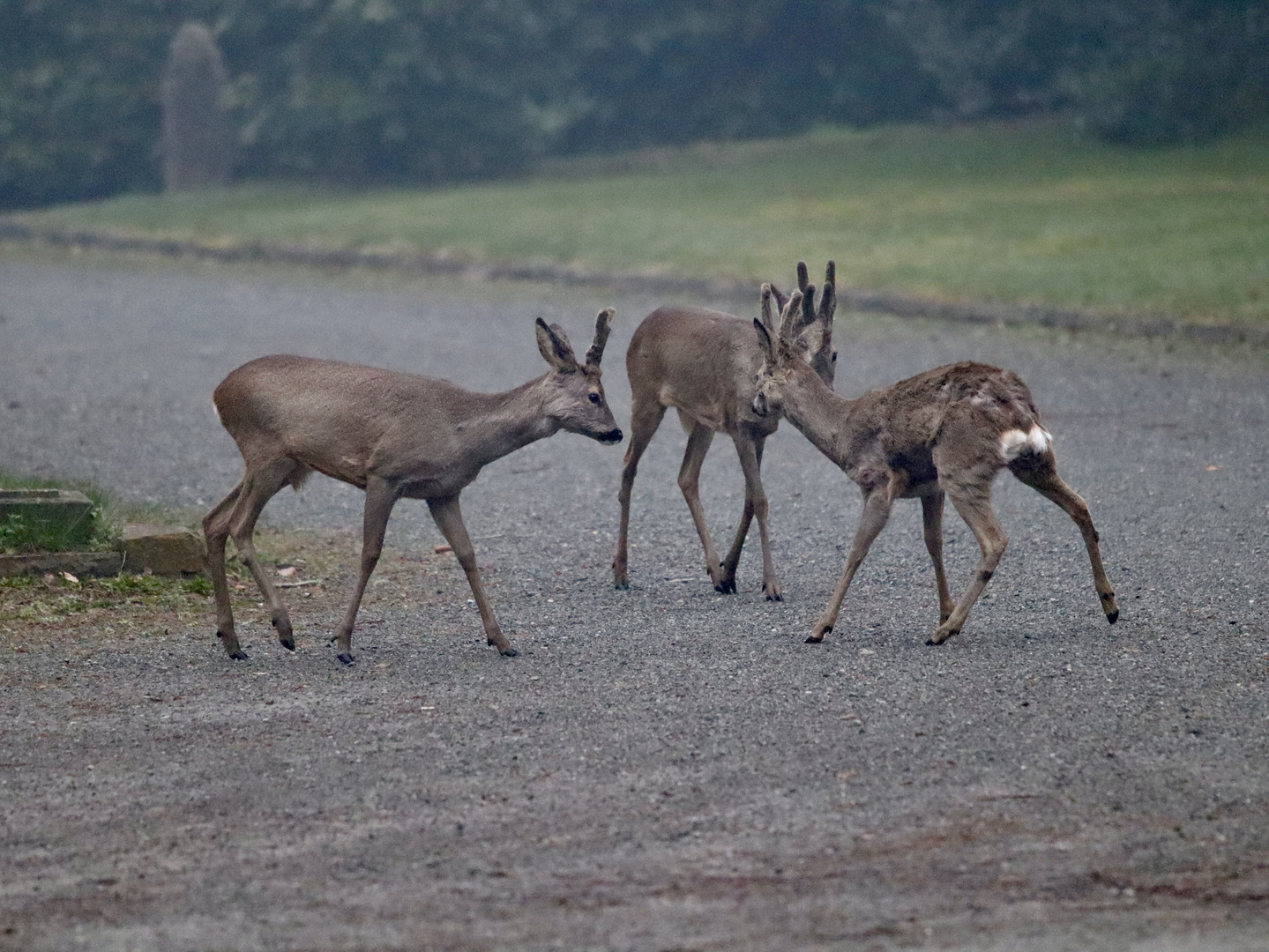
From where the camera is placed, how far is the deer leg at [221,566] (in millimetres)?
7238

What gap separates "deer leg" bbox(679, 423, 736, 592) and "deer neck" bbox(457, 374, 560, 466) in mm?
1271

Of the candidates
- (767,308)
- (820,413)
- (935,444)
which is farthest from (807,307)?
(935,444)

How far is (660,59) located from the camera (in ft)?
94.0

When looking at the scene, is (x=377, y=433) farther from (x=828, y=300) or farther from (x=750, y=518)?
(x=828, y=300)

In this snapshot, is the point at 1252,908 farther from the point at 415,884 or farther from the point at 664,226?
the point at 664,226

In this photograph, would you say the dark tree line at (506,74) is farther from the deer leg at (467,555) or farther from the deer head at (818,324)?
the deer leg at (467,555)

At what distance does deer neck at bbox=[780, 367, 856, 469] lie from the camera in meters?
7.80

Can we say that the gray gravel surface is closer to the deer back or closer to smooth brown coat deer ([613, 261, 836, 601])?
smooth brown coat deer ([613, 261, 836, 601])

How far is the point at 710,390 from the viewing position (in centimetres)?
865

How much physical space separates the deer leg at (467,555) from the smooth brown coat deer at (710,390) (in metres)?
1.29

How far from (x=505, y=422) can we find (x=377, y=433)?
1.75ft

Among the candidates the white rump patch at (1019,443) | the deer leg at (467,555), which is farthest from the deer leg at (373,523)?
the white rump patch at (1019,443)

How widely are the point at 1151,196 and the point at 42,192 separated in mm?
18395

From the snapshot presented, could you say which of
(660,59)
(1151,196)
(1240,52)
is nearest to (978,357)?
(1151,196)
